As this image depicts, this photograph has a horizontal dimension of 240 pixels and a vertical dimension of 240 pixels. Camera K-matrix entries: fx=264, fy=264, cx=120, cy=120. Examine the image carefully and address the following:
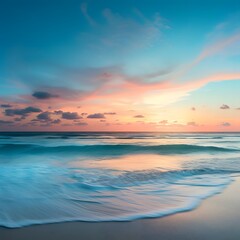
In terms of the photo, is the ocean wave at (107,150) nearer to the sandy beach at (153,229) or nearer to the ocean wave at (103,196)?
the ocean wave at (103,196)

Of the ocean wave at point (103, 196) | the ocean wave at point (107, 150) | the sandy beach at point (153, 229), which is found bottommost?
the sandy beach at point (153, 229)

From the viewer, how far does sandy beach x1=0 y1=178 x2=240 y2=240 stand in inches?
140

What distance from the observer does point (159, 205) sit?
501 cm

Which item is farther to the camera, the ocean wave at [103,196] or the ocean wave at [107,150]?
the ocean wave at [107,150]

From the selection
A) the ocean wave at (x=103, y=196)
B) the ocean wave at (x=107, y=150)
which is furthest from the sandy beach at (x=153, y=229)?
the ocean wave at (x=107, y=150)

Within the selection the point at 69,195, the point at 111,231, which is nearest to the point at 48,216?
the point at 111,231

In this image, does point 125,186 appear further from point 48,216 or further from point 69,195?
point 48,216

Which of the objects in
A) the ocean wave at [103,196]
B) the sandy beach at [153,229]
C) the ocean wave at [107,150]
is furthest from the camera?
the ocean wave at [107,150]

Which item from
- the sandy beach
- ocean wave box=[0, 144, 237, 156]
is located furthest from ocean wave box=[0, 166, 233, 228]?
ocean wave box=[0, 144, 237, 156]

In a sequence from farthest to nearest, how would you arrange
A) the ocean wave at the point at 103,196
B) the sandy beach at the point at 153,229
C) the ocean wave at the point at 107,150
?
the ocean wave at the point at 107,150 → the ocean wave at the point at 103,196 → the sandy beach at the point at 153,229

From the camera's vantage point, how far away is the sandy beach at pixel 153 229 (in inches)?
140

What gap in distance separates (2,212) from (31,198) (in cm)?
114

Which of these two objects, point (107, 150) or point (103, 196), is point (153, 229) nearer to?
point (103, 196)

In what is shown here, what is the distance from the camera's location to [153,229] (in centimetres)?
382
